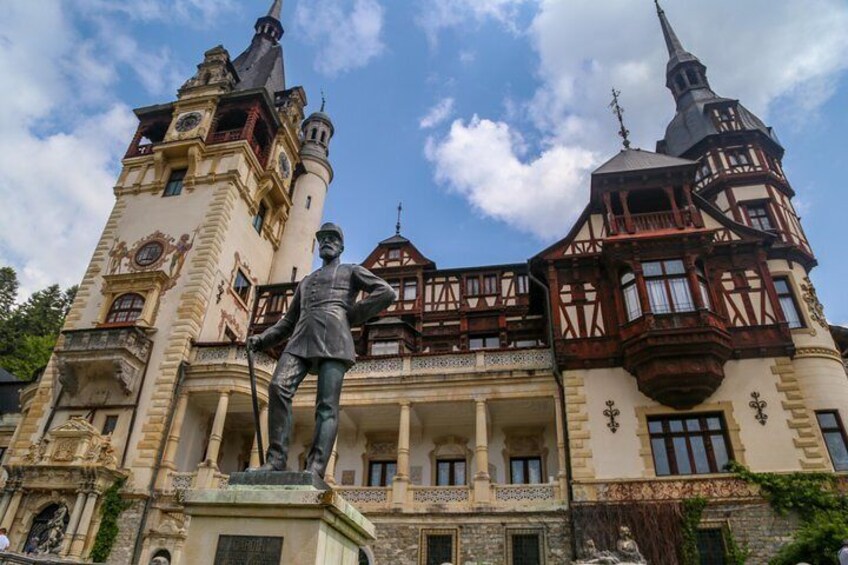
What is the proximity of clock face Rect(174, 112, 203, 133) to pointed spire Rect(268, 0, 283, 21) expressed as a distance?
732 inches

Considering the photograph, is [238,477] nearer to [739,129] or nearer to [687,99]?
[739,129]

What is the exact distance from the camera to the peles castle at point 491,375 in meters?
18.0

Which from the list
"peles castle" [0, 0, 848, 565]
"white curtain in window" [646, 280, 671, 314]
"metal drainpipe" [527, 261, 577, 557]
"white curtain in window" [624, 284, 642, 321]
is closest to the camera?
"metal drainpipe" [527, 261, 577, 557]

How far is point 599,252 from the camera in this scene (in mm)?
22016

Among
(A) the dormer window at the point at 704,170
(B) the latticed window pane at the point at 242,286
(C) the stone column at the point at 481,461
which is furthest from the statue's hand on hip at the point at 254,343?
(A) the dormer window at the point at 704,170

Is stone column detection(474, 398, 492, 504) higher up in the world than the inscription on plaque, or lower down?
higher up

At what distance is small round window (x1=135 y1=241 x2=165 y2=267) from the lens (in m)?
27.4

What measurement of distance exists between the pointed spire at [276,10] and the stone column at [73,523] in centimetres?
4039

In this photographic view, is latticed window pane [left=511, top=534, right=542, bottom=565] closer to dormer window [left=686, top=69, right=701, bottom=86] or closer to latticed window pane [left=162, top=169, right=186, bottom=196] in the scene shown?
latticed window pane [left=162, top=169, right=186, bottom=196]

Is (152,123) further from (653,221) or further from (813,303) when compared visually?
(813,303)

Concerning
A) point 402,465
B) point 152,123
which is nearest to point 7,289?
point 152,123

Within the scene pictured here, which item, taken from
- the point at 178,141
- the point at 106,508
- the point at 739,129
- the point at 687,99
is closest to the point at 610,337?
the point at 739,129

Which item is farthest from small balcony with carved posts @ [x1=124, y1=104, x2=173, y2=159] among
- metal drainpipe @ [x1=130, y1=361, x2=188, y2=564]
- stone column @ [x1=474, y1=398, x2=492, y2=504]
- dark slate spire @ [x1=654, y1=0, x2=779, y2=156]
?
dark slate spire @ [x1=654, y1=0, x2=779, y2=156]

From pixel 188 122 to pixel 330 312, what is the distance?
30.7 m
